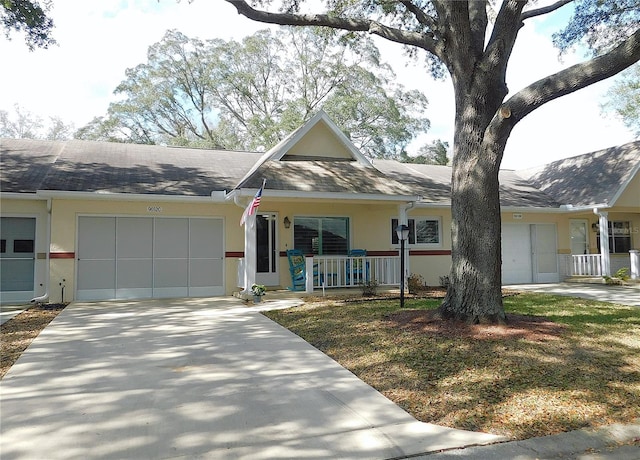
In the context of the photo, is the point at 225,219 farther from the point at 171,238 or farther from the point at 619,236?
the point at 619,236

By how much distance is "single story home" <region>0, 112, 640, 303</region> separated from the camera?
1137 centimetres

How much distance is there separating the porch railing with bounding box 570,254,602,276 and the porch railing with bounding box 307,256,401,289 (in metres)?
7.72

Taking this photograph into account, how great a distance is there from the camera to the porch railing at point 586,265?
15.7m

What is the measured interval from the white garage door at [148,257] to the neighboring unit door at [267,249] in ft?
3.75

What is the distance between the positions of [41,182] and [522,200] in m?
15.5

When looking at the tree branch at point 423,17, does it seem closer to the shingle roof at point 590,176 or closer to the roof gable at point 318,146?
the roof gable at point 318,146

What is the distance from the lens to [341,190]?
37.8 feet

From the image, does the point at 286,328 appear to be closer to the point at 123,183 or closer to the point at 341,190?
the point at 341,190

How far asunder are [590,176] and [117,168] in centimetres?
1685

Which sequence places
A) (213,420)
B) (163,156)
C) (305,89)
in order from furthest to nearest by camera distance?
1. (305,89)
2. (163,156)
3. (213,420)

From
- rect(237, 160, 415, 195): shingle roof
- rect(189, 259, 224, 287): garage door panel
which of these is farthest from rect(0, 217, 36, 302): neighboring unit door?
rect(237, 160, 415, 195): shingle roof

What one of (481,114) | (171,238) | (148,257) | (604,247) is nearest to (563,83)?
(481,114)

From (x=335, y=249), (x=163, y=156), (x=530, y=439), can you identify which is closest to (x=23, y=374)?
(x=530, y=439)

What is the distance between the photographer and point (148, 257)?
12.1 metres
